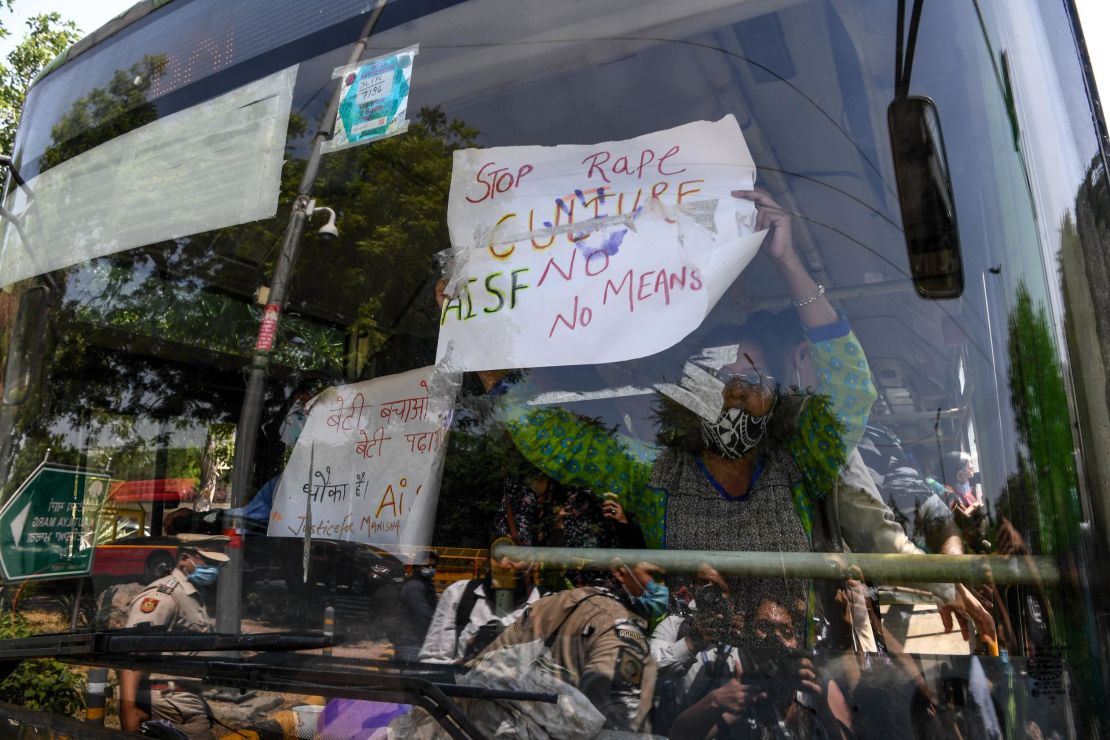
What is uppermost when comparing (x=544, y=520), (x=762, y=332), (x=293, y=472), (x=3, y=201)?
(x=3, y=201)

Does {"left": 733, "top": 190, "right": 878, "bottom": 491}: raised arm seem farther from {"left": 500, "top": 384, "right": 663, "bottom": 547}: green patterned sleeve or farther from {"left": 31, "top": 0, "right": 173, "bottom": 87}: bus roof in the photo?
{"left": 31, "top": 0, "right": 173, "bottom": 87}: bus roof

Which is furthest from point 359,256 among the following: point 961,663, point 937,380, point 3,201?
point 961,663

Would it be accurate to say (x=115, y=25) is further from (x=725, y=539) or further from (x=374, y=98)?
(x=725, y=539)

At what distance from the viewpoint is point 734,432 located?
166 cm

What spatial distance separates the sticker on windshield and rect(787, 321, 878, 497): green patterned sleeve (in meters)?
0.97

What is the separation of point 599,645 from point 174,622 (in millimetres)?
880

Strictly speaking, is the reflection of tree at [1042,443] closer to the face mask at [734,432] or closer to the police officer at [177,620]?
the face mask at [734,432]

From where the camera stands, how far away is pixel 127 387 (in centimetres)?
211

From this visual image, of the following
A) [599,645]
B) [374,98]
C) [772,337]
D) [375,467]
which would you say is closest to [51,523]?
[375,467]

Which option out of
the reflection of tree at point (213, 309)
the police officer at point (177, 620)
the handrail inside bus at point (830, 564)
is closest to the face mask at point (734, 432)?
the handrail inside bus at point (830, 564)

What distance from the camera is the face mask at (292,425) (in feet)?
6.26

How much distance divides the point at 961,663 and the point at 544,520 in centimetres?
78

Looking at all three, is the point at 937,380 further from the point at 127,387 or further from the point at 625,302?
the point at 127,387

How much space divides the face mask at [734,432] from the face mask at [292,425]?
901 mm
